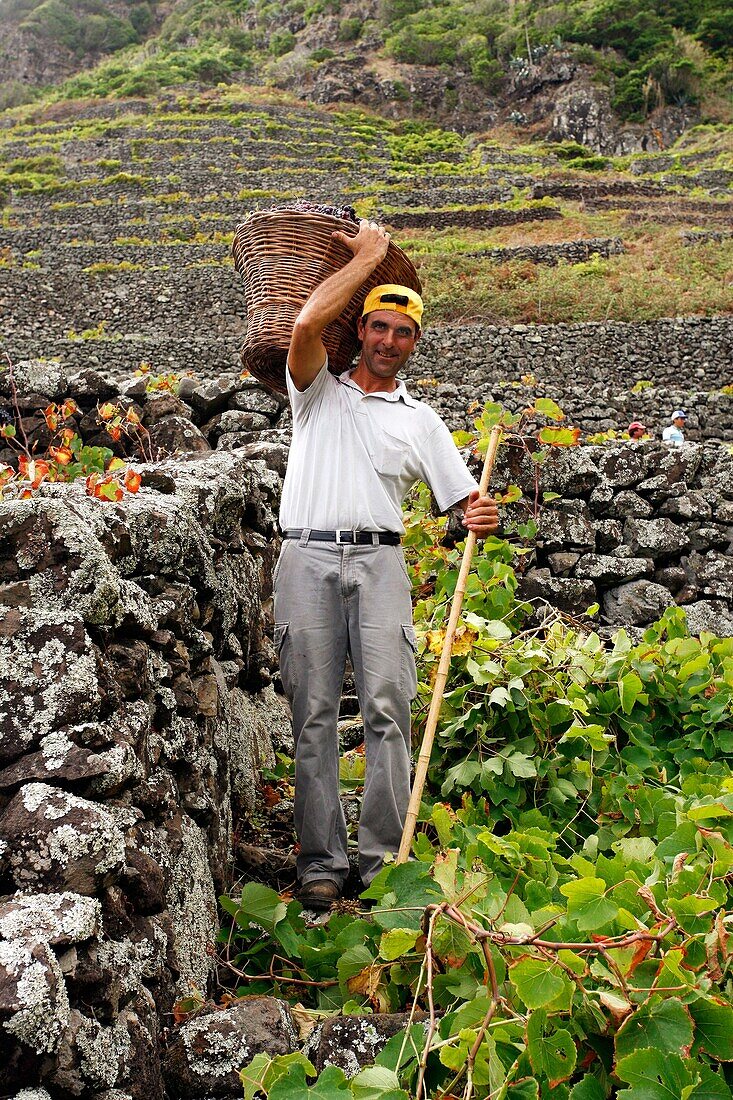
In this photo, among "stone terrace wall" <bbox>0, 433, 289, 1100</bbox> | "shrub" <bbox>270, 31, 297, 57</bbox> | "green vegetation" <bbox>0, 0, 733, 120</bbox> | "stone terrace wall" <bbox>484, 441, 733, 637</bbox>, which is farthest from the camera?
"shrub" <bbox>270, 31, 297, 57</bbox>

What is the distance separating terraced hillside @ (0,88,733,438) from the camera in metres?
18.7

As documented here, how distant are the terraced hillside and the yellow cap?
10487 millimetres

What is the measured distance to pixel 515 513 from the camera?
18.5ft

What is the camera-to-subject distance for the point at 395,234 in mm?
28984

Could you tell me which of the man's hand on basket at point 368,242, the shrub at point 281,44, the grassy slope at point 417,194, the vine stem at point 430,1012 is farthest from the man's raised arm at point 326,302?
the shrub at point 281,44

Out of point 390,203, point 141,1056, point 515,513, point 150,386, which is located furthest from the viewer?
point 390,203

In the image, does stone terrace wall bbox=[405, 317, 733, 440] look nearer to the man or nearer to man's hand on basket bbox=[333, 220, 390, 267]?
man's hand on basket bbox=[333, 220, 390, 267]

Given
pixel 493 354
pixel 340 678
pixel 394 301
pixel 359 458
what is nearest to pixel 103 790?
pixel 340 678

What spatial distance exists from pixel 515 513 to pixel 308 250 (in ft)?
8.50

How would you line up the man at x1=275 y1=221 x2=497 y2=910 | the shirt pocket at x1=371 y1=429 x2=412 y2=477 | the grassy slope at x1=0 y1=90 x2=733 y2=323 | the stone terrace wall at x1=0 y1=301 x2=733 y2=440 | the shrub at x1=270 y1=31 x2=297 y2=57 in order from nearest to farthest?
the man at x1=275 y1=221 x2=497 y2=910 → the shirt pocket at x1=371 y1=429 x2=412 y2=477 → the stone terrace wall at x1=0 y1=301 x2=733 y2=440 → the grassy slope at x1=0 y1=90 x2=733 y2=323 → the shrub at x1=270 y1=31 x2=297 y2=57

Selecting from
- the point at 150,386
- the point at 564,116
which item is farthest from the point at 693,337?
the point at 564,116

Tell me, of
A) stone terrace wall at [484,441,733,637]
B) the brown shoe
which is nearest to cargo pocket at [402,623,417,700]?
the brown shoe

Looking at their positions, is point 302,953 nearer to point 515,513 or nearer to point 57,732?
point 57,732

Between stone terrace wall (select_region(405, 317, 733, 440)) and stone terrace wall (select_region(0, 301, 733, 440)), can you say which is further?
stone terrace wall (select_region(405, 317, 733, 440))
